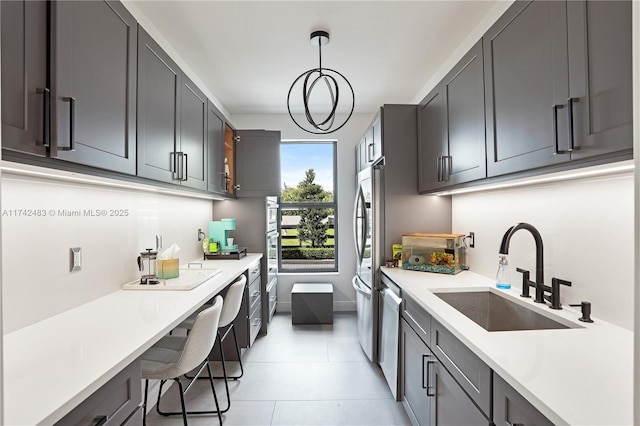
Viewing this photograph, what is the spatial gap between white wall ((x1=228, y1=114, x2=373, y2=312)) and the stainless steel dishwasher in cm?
178

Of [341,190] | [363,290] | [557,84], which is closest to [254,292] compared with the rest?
[363,290]

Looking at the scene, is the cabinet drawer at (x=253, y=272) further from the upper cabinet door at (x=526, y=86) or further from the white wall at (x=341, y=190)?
the upper cabinet door at (x=526, y=86)

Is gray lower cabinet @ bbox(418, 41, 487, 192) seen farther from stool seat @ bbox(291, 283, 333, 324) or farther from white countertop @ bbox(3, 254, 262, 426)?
stool seat @ bbox(291, 283, 333, 324)

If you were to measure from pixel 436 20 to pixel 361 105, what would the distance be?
1875 mm

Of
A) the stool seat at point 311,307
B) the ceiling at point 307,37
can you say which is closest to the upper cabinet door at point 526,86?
the ceiling at point 307,37

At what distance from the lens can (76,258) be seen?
66.7 inches

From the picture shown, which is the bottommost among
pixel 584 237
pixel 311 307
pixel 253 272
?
pixel 311 307

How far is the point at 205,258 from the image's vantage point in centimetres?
350

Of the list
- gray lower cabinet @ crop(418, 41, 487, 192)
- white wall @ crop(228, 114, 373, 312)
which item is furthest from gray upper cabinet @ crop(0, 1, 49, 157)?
white wall @ crop(228, 114, 373, 312)

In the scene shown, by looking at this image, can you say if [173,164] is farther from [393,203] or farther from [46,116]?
[393,203]

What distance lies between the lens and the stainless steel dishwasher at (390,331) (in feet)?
7.68

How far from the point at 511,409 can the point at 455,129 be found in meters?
1.64

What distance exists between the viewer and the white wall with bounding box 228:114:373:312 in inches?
179

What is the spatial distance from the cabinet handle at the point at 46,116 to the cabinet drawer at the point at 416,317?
72.2 inches
